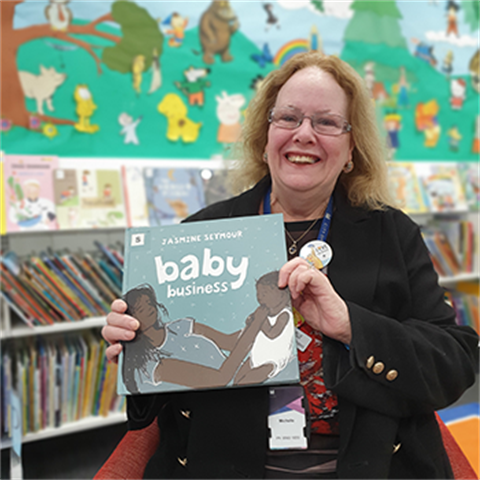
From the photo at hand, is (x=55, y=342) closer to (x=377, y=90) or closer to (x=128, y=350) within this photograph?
(x=128, y=350)

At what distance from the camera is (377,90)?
10.8 feet

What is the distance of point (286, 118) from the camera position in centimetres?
120

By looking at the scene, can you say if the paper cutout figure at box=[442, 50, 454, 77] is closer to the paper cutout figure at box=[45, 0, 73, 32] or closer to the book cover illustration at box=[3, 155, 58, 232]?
the paper cutout figure at box=[45, 0, 73, 32]

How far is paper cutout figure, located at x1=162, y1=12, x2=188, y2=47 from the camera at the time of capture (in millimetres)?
2549

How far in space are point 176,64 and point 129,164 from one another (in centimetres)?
74

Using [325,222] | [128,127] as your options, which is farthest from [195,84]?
[325,222]

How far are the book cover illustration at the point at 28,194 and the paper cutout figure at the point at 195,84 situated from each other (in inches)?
40.7

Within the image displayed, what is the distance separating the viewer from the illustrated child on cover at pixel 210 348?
0.88 m

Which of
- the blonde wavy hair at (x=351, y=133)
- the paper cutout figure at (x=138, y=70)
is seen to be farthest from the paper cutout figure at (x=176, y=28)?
the blonde wavy hair at (x=351, y=133)

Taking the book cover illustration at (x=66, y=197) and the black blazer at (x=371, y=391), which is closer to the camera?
the black blazer at (x=371, y=391)

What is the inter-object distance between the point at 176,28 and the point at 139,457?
245 cm

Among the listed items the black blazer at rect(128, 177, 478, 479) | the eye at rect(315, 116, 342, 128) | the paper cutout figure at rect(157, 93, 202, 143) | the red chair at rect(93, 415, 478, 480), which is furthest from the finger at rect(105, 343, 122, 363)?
the paper cutout figure at rect(157, 93, 202, 143)

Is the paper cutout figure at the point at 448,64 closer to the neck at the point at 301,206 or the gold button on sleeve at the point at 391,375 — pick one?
the neck at the point at 301,206

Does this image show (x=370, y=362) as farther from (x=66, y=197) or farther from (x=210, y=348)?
(x=66, y=197)
